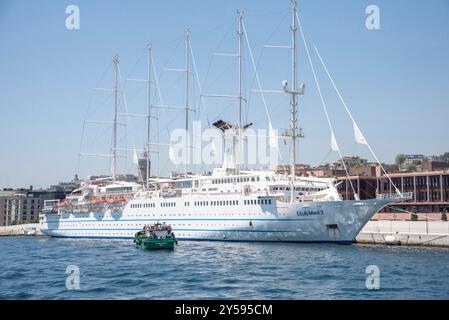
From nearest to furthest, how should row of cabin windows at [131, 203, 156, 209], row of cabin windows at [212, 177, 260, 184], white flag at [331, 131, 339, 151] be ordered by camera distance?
white flag at [331, 131, 339, 151]
row of cabin windows at [212, 177, 260, 184]
row of cabin windows at [131, 203, 156, 209]

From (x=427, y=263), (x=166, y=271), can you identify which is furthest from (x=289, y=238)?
(x=166, y=271)

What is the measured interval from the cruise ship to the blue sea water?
5.04 m

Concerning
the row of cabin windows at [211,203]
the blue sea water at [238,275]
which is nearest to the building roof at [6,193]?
the row of cabin windows at [211,203]

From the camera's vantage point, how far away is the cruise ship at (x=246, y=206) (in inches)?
1736

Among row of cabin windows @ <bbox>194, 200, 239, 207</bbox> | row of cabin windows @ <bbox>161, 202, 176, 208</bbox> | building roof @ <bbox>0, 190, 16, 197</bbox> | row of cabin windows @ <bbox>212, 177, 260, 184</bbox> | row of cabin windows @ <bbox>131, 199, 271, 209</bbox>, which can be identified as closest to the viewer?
row of cabin windows @ <bbox>131, 199, 271, 209</bbox>

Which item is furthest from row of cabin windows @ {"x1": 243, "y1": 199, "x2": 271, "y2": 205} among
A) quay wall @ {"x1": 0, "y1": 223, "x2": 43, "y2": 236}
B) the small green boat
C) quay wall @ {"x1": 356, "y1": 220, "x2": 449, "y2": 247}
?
quay wall @ {"x1": 0, "y1": 223, "x2": 43, "y2": 236}

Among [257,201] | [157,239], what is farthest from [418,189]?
[157,239]

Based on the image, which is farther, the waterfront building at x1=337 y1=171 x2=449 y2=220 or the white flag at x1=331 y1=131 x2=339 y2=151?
the waterfront building at x1=337 y1=171 x2=449 y2=220

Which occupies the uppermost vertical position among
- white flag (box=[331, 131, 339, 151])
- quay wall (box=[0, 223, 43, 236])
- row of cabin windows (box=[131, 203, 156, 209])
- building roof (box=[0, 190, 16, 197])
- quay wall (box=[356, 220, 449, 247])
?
white flag (box=[331, 131, 339, 151])

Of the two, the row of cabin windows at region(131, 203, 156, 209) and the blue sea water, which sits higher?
the row of cabin windows at region(131, 203, 156, 209)

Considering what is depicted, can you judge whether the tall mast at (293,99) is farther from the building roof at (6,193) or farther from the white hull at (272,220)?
the building roof at (6,193)

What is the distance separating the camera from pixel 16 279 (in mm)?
26688

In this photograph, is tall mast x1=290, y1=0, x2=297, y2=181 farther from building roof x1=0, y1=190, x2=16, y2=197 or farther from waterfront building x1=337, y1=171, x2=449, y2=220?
building roof x1=0, y1=190, x2=16, y2=197

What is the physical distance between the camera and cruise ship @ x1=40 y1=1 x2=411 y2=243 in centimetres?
4409
